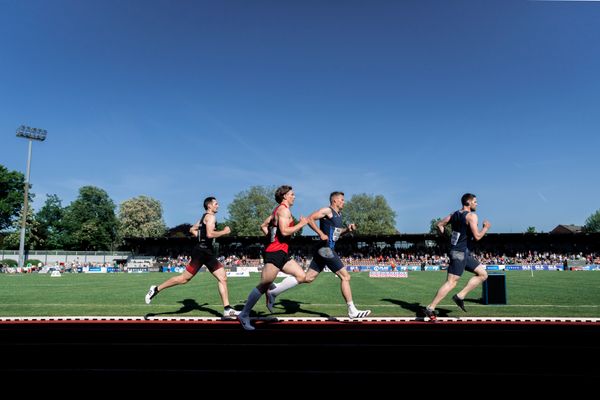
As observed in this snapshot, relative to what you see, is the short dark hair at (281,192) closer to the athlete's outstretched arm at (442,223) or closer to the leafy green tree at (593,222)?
the athlete's outstretched arm at (442,223)

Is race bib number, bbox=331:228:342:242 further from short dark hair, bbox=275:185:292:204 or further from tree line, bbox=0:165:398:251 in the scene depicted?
tree line, bbox=0:165:398:251

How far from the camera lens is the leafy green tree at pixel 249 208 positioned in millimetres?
82688

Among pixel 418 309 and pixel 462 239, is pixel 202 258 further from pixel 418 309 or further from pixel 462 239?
pixel 462 239

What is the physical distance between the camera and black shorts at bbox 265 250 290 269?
670cm

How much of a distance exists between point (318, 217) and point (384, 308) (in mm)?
3441

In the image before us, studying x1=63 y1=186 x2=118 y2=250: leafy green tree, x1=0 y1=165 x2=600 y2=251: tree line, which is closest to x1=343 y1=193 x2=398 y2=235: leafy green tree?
x1=0 y1=165 x2=600 y2=251: tree line

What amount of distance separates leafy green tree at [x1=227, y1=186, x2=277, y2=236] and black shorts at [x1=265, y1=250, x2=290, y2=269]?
75.9 meters

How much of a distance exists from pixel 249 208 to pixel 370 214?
2921 centimetres

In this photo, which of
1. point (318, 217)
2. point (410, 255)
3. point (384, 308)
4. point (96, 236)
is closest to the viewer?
point (318, 217)

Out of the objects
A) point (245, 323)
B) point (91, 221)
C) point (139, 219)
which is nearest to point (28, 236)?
point (91, 221)
